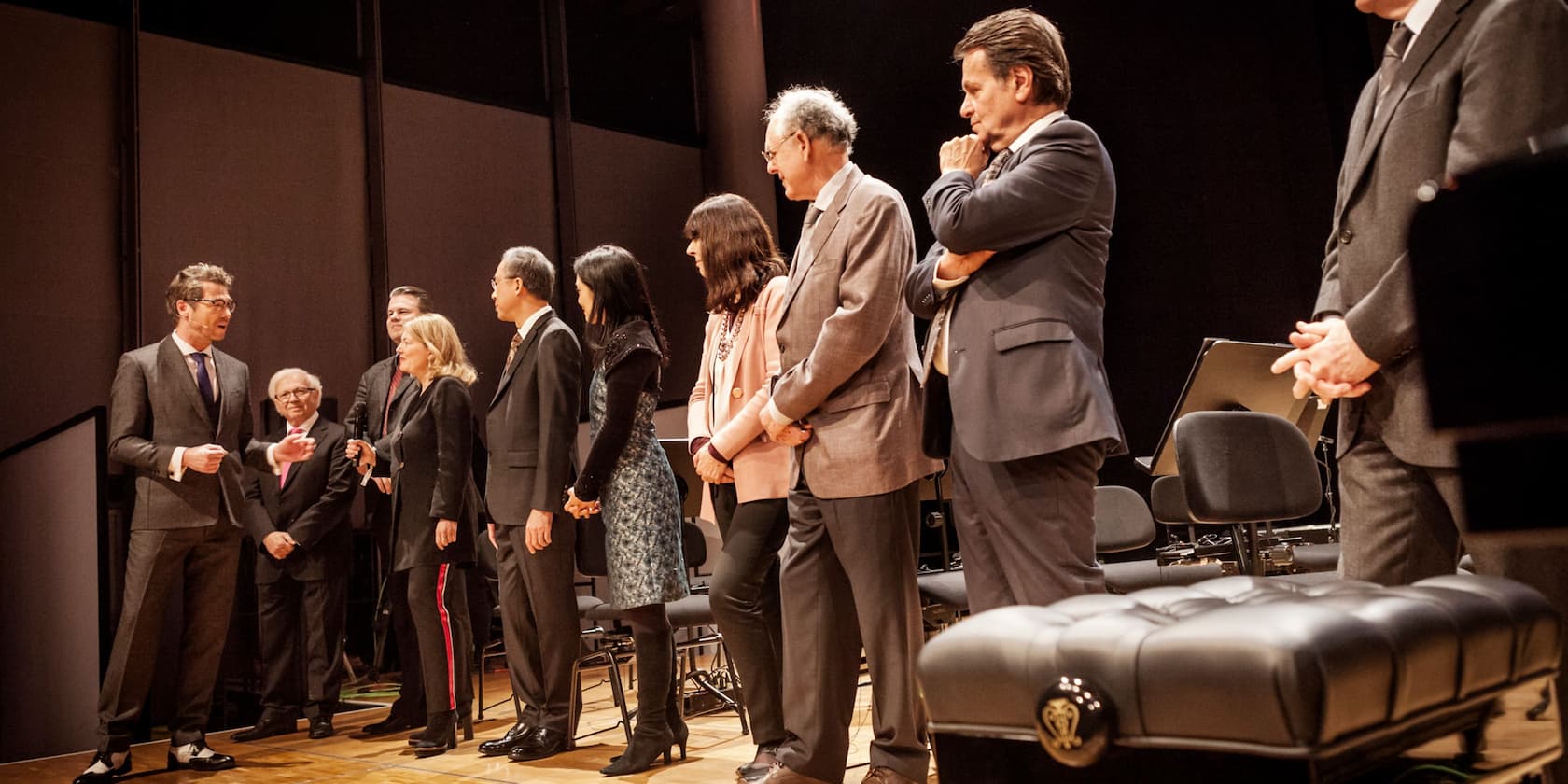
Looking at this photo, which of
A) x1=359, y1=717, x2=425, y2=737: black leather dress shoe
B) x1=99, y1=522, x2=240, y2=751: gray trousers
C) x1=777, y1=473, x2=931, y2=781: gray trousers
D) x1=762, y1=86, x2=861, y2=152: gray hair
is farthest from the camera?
x1=359, y1=717, x2=425, y2=737: black leather dress shoe

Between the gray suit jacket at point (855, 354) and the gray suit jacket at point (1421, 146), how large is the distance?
3.27ft

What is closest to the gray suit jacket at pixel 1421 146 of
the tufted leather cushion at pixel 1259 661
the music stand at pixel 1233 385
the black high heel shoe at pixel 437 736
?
the tufted leather cushion at pixel 1259 661

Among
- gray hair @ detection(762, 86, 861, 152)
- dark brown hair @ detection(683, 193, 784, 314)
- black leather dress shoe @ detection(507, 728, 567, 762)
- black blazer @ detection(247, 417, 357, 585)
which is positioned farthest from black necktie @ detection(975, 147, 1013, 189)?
black blazer @ detection(247, 417, 357, 585)

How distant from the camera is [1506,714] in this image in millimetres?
1233

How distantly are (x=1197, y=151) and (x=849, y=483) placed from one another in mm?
3990

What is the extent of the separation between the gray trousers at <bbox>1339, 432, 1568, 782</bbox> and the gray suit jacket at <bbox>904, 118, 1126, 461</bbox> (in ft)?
1.41

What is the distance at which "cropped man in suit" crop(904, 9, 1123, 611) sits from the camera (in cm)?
197

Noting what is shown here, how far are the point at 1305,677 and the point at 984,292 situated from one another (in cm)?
118

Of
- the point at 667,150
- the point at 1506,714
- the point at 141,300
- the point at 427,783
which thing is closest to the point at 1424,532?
the point at 1506,714

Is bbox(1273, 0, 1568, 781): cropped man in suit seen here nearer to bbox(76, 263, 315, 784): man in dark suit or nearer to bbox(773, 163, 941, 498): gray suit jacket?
bbox(773, 163, 941, 498): gray suit jacket

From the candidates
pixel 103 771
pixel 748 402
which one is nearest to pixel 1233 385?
pixel 748 402

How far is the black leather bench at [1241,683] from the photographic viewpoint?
3.43 ft

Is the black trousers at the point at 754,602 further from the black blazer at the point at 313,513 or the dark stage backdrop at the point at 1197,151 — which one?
the dark stage backdrop at the point at 1197,151

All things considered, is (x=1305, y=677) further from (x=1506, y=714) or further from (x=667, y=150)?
(x=667, y=150)
